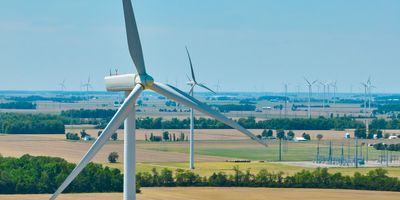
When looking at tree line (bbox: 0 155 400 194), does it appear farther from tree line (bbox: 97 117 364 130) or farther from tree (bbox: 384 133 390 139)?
tree line (bbox: 97 117 364 130)

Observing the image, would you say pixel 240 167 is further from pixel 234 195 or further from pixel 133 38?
pixel 133 38

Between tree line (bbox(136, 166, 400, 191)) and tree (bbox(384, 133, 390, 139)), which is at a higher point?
tree (bbox(384, 133, 390, 139))

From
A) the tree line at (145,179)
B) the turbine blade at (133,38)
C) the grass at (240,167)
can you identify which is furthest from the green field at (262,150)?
the turbine blade at (133,38)

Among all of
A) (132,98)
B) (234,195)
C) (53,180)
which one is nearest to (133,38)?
(132,98)

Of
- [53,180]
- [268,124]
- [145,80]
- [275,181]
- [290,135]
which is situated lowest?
[275,181]

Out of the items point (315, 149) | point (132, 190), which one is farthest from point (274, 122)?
point (132, 190)

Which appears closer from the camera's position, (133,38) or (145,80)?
(145,80)

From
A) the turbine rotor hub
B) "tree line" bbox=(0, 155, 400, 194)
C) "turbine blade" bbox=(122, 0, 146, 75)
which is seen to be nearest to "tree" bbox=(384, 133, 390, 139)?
"tree line" bbox=(0, 155, 400, 194)
